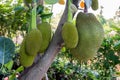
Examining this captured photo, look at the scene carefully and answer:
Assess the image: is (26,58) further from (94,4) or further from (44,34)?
(94,4)

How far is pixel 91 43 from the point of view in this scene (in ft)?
1.69

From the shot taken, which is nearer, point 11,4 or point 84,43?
point 84,43

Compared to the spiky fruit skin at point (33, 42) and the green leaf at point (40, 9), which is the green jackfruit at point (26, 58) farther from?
the green leaf at point (40, 9)

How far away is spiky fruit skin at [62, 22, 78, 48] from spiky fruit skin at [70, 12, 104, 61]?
2cm

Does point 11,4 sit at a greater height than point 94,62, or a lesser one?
greater

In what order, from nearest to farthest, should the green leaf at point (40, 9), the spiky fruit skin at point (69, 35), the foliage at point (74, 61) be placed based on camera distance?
1. the spiky fruit skin at point (69, 35)
2. the green leaf at point (40, 9)
3. the foliage at point (74, 61)

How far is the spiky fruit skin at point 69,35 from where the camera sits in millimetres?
486

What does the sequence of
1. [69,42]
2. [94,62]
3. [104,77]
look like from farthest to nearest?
1. [94,62]
2. [104,77]
3. [69,42]

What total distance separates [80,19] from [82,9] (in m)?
0.03

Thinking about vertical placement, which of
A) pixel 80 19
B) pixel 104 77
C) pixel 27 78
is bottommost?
pixel 104 77

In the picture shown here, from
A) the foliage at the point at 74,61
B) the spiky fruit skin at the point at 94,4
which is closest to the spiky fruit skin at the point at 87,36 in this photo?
the spiky fruit skin at the point at 94,4

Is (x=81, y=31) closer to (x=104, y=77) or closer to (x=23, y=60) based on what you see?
(x=23, y=60)

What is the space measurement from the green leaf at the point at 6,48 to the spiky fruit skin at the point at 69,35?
0.15 metres

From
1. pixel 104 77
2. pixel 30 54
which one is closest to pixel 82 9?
pixel 30 54
